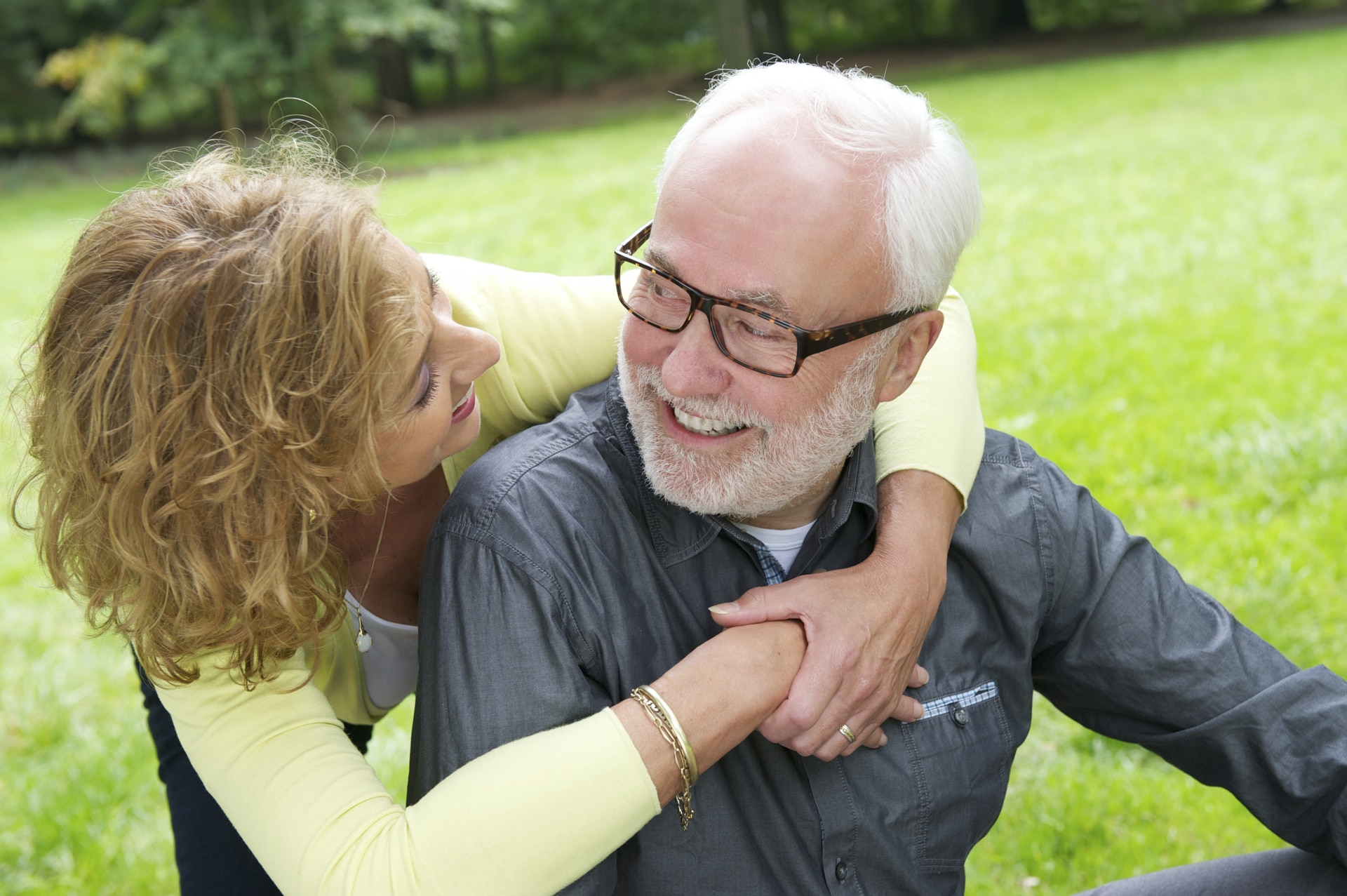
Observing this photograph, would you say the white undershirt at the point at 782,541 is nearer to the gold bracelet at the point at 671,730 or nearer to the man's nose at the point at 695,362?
the man's nose at the point at 695,362

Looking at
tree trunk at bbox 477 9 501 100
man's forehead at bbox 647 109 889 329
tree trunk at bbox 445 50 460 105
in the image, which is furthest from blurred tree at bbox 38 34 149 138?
man's forehead at bbox 647 109 889 329

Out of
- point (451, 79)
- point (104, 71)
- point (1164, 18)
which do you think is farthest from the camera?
point (451, 79)

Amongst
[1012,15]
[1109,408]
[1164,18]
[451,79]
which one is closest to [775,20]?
[1012,15]

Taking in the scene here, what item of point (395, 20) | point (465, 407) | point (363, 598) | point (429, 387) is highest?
point (429, 387)

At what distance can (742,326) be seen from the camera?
86.3 inches

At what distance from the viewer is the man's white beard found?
222 cm

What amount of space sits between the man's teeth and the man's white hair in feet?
1.32

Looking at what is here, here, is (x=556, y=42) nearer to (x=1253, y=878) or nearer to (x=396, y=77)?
(x=396, y=77)

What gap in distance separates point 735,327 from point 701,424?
0.20 meters

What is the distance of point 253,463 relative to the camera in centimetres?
191

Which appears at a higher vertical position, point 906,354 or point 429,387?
point 429,387

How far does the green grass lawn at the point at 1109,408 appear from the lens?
3.60m

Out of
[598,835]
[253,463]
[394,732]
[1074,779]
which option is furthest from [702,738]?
[394,732]

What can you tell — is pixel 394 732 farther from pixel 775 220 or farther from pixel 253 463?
pixel 775 220
